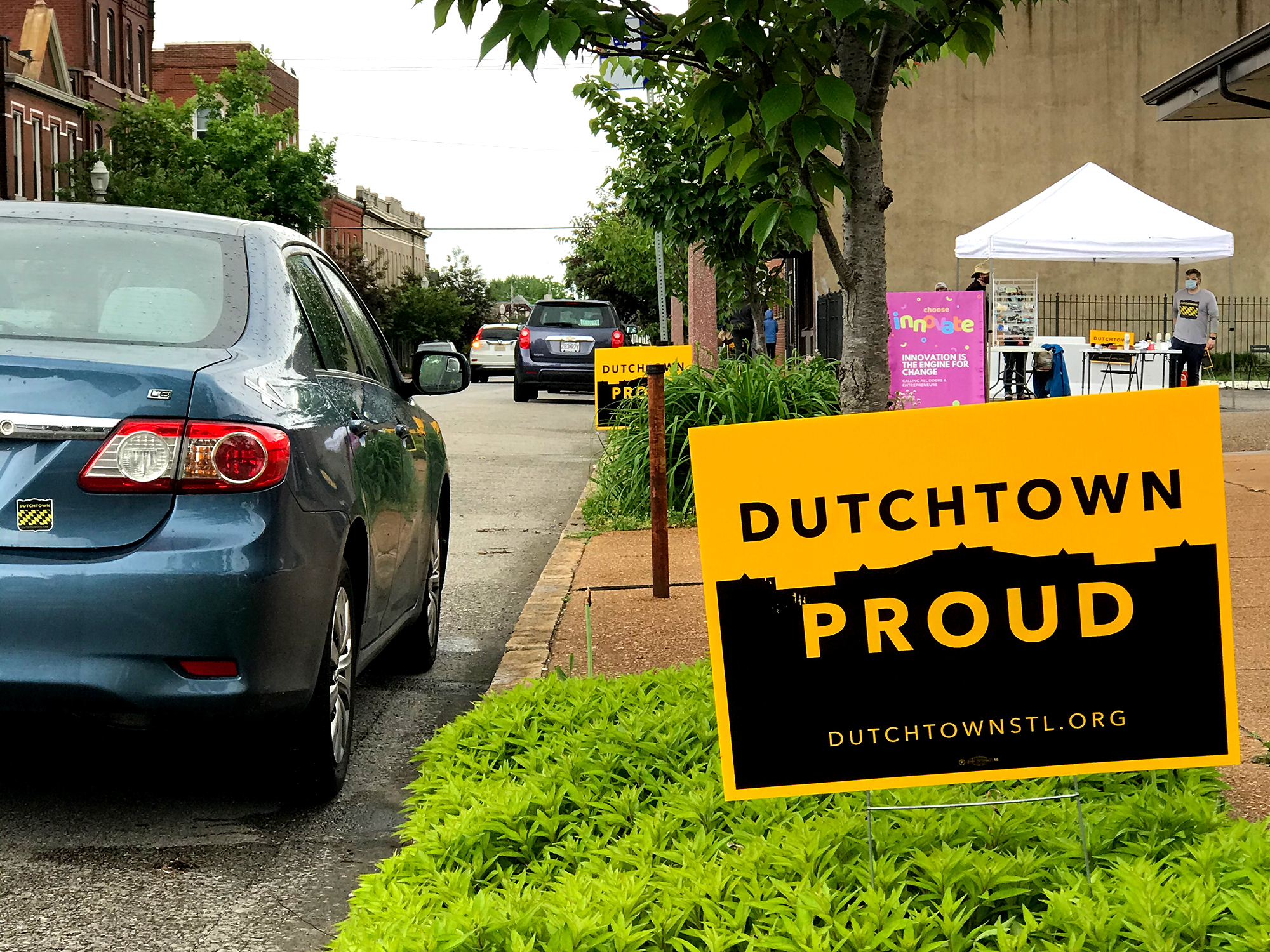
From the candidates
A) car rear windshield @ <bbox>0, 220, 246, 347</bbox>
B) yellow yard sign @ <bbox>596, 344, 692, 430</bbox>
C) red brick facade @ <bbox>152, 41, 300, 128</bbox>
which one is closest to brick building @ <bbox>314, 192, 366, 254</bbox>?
red brick facade @ <bbox>152, 41, 300, 128</bbox>

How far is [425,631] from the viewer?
6105mm

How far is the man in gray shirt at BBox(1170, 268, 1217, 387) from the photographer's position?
1856 centimetres

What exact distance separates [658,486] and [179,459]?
3585 millimetres

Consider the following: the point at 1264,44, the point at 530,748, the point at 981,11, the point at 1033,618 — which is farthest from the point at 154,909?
the point at 1264,44

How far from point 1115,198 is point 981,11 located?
44.3 feet

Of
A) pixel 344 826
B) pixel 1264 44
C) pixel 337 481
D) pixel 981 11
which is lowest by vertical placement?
pixel 344 826

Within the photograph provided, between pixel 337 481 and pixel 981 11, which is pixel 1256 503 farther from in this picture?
pixel 337 481

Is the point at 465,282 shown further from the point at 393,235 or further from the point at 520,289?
the point at 520,289

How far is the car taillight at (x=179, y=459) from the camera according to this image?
3.67 meters

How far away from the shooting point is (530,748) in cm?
430

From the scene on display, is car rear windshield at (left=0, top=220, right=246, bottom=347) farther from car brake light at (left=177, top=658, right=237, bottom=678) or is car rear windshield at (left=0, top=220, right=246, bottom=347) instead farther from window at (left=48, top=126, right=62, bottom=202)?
window at (left=48, top=126, right=62, bottom=202)

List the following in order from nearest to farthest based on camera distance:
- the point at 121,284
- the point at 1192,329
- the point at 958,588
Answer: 1. the point at 958,588
2. the point at 121,284
3. the point at 1192,329

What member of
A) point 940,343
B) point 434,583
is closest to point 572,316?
point 940,343

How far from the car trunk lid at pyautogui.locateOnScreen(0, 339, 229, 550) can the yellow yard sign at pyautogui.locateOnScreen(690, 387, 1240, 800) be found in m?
1.45
